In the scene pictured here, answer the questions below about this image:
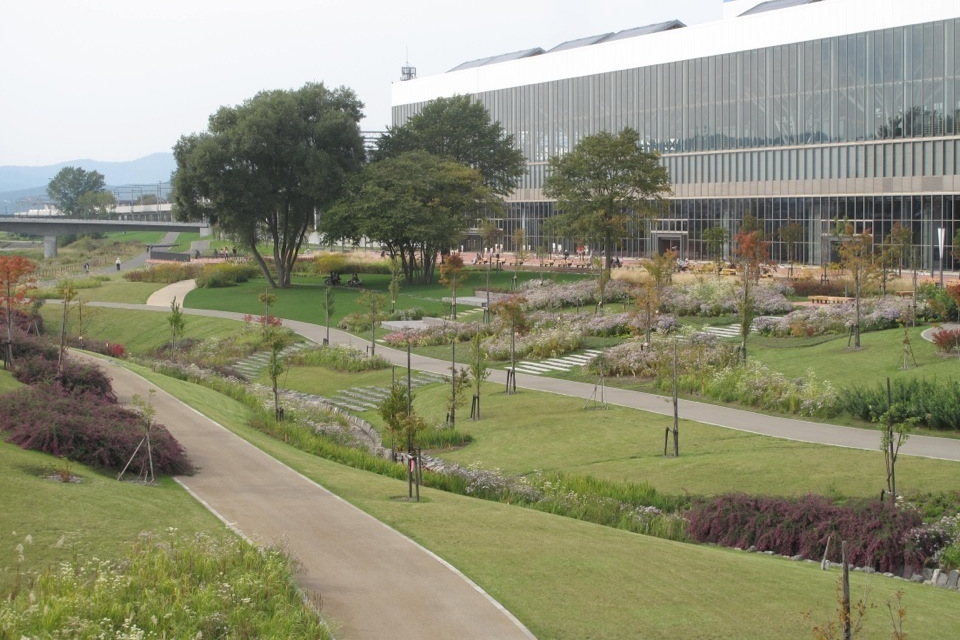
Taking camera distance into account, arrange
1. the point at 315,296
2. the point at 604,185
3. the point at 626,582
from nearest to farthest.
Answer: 1. the point at 626,582
2. the point at 604,185
3. the point at 315,296

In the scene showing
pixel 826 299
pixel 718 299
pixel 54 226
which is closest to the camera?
pixel 718 299

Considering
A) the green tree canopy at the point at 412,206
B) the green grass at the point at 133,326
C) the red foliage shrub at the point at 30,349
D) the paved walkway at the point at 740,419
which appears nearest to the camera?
the paved walkway at the point at 740,419

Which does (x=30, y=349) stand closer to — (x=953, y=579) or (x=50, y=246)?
(x=953, y=579)

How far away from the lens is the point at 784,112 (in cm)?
8225

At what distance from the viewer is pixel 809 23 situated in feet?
260

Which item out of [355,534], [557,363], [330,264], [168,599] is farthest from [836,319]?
[330,264]

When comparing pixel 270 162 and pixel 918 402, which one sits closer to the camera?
pixel 918 402

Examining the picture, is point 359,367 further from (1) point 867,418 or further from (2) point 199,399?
(1) point 867,418

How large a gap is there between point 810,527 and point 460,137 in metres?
67.8

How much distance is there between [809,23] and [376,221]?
3463 centimetres

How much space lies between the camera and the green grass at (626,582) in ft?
42.1

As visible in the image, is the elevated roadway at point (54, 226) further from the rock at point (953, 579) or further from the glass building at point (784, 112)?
the rock at point (953, 579)

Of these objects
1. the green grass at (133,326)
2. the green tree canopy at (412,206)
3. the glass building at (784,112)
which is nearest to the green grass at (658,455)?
the green grass at (133,326)

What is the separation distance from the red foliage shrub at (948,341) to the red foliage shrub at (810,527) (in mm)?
13811
